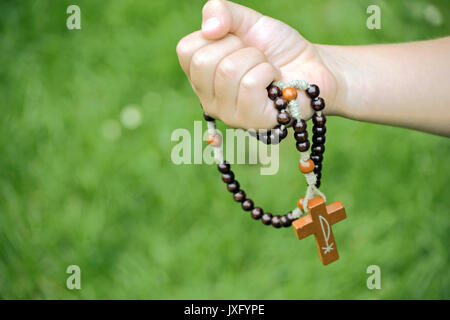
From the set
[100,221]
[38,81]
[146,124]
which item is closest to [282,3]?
[146,124]

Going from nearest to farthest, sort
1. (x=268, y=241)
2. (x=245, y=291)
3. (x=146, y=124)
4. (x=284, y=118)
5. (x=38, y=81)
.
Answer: (x=284, y=118), (x=245, y=291), (x=268, y=241), (x=146, y=124), (x=38, y=81)

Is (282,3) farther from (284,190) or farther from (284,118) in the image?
(284,118)

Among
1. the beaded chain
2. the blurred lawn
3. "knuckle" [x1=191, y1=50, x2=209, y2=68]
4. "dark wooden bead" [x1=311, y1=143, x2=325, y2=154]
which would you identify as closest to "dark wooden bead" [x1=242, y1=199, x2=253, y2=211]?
the beaded chain

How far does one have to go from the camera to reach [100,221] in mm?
2615

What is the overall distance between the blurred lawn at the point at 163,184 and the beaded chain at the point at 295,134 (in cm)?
84

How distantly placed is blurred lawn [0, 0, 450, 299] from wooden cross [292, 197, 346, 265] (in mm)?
841

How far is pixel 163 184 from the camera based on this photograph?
8.91ft

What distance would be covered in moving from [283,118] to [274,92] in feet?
0.29

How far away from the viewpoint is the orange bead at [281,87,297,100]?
1479 millimetres

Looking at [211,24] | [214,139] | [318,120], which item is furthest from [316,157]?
[211,24]

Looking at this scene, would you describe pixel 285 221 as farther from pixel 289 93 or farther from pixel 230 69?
pixel 230 69

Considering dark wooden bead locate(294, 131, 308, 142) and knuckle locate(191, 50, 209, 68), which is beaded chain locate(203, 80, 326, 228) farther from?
knuckle locate(191, 50, 209, 68)

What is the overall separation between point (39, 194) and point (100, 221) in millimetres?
→ 446

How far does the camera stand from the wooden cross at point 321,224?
62.4 inches
